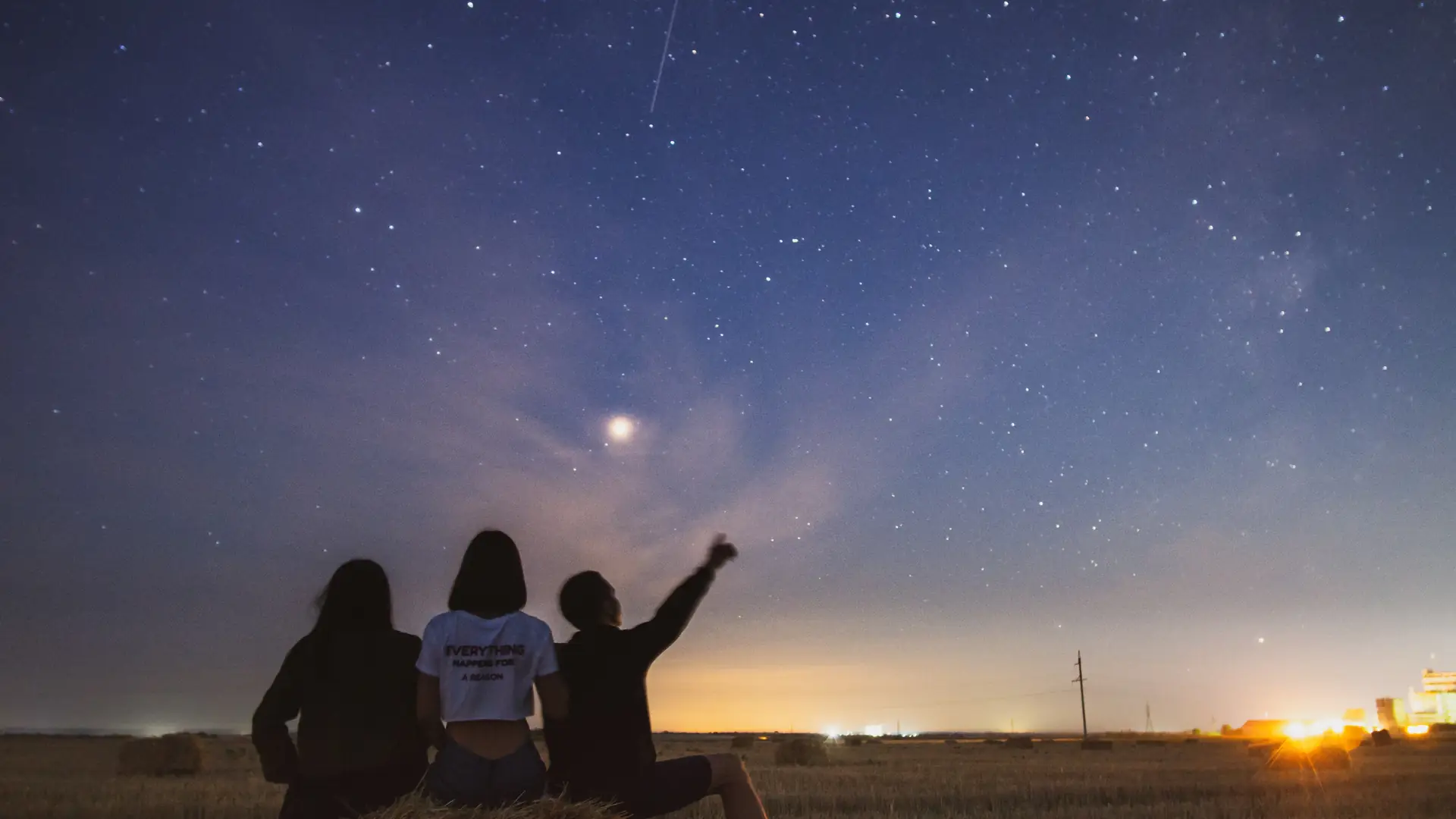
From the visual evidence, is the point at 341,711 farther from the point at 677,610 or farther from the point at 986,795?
the point at 986,795

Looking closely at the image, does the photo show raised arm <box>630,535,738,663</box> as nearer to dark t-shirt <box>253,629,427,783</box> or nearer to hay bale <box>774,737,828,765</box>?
dark t-shirt <box>253,629,427,783</box>

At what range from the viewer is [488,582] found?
4488 millimetres

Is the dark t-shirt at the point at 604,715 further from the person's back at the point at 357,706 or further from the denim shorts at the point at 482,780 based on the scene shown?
the person's back at the point at 357,706

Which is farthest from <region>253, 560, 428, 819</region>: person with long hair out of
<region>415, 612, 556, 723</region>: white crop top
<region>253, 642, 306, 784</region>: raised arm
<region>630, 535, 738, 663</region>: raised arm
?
<region>630, 535, 738, 663</region>: raised arm

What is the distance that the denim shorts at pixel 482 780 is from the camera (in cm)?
421

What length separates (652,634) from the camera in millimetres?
4957

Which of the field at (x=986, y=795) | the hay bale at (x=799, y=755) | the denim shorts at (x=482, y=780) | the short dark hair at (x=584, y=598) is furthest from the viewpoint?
the hay bale at (x=799, y=755)

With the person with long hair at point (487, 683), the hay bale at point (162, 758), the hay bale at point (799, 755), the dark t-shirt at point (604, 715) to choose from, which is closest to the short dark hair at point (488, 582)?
the person with long hair at point (487, 683)

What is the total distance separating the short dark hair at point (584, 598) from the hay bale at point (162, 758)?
23208 millimetres

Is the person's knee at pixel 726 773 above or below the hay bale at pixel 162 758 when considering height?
above

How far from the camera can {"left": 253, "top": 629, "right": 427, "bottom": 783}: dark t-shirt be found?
4.53 meters

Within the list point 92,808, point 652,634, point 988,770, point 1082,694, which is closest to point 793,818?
point 652,634

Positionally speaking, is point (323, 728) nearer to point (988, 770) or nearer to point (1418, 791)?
point (1418, 791)

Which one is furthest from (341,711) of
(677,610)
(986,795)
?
(986,795)
